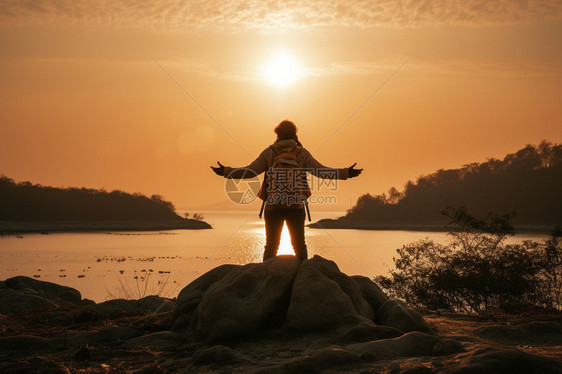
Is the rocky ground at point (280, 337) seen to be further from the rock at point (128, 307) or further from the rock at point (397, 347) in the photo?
the rock at point (128, 307)

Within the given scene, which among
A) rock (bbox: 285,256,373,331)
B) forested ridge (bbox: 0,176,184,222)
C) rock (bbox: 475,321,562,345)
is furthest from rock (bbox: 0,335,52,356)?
forested ridge (bbox: 0,176,184,222)

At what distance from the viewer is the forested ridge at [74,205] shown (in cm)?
14412

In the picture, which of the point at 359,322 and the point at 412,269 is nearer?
the point at 359,322

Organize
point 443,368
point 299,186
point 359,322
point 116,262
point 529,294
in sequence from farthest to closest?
point 116,262 → point 529,294 → point 299,186 → point 359,322 → point 443,368

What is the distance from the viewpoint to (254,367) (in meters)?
5.22

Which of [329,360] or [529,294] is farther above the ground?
[329,360]

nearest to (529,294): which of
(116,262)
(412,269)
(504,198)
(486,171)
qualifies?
(412,269)

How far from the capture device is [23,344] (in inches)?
256

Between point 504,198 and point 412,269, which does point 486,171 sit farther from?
point 412,269

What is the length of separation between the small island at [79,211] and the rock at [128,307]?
12910cm

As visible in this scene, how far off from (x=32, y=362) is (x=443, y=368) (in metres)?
4.79

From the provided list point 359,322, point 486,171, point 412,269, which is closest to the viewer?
point 359,322

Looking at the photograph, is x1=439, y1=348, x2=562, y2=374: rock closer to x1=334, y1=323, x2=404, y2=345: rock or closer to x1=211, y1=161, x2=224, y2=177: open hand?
x1=334, y1=323, x2=404, y2=345: rock

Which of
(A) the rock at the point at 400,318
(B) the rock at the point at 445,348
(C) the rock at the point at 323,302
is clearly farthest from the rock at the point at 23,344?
(B) the rock at the point at 445,348
